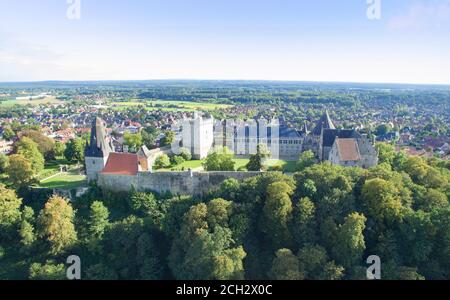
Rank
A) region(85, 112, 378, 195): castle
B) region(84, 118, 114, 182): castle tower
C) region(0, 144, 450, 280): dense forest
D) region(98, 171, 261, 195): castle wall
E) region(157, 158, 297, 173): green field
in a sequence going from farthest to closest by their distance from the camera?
region(157, 158, 297, 173): green field
region(84, 118, 114, 182): castle tower
region(85, 112, 378, 195): castle
region(98, 171, 261, 195): castle wall
region(0, 144, 450, 280): dense forest

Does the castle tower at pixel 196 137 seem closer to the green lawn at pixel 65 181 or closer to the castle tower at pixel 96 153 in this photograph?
the castle tower at pixel 96 153

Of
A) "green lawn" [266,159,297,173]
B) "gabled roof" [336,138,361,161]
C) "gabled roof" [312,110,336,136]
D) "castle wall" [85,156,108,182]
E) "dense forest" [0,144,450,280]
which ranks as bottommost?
"dense forest" [0,144,450,280]

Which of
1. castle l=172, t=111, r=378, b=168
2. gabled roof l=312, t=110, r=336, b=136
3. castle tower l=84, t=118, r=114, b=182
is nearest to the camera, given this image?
castle tower l=84, t=118, r=114, b=182

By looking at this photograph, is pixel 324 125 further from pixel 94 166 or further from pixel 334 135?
pixel 94 166

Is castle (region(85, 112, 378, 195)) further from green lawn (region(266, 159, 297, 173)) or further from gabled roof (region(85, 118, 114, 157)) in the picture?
green lawn (region(266, 159, 297, 173))

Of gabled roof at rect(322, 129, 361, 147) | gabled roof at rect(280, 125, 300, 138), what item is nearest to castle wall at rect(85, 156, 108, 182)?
gabled roof at rect(322, 129, 361, 147)

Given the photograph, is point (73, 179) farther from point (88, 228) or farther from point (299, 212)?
point (299, 212)
